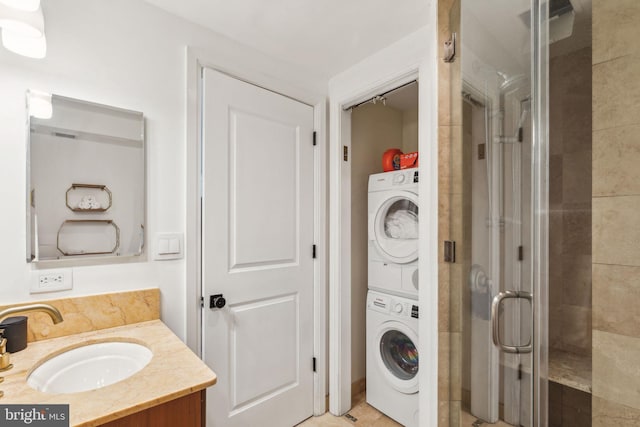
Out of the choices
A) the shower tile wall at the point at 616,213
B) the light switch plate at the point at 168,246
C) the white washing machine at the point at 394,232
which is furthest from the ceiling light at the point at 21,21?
the white washing machine at the point at 394,232

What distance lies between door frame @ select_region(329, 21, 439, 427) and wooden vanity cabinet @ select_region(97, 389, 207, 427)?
3.59 feet

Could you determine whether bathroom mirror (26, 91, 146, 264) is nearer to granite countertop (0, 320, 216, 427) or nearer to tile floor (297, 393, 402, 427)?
granite countertop (0, 320, 216, 427)

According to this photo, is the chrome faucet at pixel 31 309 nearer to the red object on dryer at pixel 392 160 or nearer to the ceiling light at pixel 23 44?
the ceiling light at pixel 23 44

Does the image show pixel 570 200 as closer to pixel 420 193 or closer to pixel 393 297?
pixel 420 193

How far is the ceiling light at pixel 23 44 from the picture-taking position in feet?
3.23

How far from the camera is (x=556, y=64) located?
83cm

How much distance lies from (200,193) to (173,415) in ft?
3.27

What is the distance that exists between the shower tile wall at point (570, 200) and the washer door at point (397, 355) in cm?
114

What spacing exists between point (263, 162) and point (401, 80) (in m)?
0.94

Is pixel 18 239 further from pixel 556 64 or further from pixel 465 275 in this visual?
pixel 556 64

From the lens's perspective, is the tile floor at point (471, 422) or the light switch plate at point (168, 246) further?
the light switch plate at point (168, 246)

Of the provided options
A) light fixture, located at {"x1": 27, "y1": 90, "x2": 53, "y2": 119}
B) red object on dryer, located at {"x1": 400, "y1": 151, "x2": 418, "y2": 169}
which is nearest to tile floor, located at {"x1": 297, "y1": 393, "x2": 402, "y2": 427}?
red object on dryer, located at {"x1": 400, "y1": 151, "x2": 418, "y2": 169}

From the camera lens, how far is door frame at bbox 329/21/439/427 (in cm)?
146

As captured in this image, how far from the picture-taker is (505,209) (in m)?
0.96
